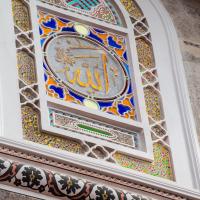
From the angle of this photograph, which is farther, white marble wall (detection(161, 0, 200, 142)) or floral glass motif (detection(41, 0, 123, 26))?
floral glass motif (detection(41, 0, 123, 26))

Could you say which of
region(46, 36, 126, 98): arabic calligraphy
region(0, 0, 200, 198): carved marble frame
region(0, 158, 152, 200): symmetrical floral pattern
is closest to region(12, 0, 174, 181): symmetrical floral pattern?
region(0, 0, 200, 198): carved marble frame

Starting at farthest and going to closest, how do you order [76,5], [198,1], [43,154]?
[198,1], [76,5], [43,154]

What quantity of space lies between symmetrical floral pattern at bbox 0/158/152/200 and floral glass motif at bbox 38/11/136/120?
77cm

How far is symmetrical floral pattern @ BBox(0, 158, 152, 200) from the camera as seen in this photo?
503cm

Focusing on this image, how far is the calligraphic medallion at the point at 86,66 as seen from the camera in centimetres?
595

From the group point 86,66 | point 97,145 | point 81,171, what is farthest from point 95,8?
point 81,171

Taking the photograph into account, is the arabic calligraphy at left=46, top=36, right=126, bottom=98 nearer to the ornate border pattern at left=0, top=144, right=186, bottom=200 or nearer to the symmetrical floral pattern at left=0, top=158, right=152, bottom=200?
the ornate border pattern at left=0, top=144, right=186, bottom=200

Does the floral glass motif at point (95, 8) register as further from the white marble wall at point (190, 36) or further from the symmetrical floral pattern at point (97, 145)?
the white marble wall at point (190, 36)

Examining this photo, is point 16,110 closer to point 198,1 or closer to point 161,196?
point 161,196

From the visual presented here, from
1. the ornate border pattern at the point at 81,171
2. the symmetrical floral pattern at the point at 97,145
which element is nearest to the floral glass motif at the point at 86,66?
the symmetrical floral pattern at the point at 97,145

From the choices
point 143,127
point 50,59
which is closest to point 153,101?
point 143,127

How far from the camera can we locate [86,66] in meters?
6.10

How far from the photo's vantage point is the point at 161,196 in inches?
214

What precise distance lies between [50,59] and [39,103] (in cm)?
45
